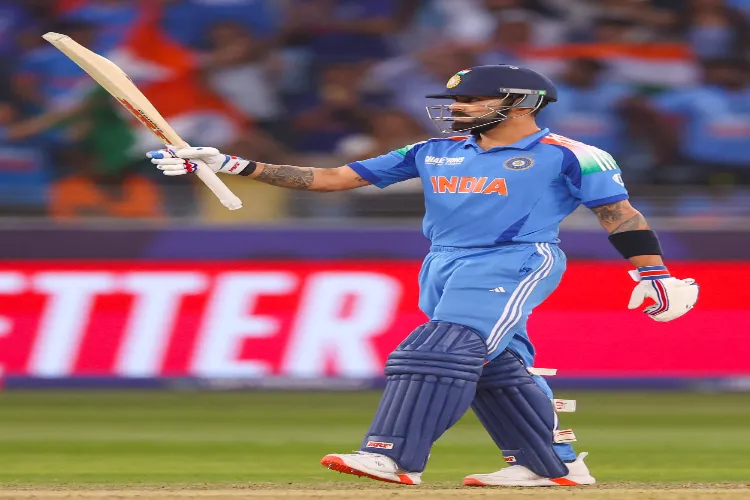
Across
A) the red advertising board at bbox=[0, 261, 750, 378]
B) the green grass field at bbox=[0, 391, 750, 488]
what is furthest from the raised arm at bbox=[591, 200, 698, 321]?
the red advertising board at bbox=[0, 261, 750, 378]

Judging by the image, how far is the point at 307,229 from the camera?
1147 centimetres

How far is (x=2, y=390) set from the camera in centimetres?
1127

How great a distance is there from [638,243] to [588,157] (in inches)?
16.1

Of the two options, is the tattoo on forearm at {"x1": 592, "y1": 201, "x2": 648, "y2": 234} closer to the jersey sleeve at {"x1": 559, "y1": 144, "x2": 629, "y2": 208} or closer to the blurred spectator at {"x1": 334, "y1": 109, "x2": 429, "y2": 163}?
the jersey sleeve at {"x1": 559, "y1": 144, "x2": 629, "y2": 208}

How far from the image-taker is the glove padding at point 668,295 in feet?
20.6

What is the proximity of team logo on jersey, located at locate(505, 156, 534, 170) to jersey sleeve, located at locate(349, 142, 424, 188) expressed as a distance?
1.60 ft

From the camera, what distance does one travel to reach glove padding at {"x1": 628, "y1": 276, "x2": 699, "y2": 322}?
6285 millimetres

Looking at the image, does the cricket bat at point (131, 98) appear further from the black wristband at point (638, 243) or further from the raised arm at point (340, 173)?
the black wristband at point (638, 243)

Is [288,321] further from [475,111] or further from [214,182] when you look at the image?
[475,111]

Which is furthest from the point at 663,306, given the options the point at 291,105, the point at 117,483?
the point at 291,105

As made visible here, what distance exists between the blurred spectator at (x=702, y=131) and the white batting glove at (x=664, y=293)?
6.03 meters

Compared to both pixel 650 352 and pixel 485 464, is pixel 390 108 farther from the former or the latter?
pixel 485 464

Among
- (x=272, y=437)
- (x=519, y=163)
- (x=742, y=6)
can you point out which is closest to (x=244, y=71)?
(x=742, y=6)

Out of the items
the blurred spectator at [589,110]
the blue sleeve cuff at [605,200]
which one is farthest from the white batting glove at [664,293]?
the blurred spectator at [589,110]
